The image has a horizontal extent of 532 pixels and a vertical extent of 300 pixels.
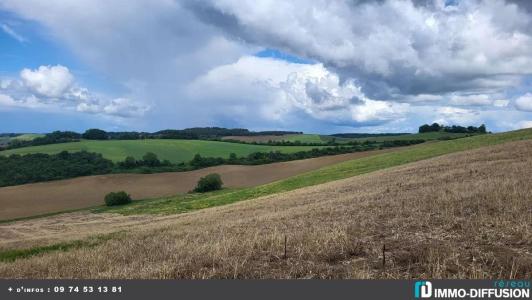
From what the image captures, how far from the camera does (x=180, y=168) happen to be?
121 meters

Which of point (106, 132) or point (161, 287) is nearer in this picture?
point (161, 287)

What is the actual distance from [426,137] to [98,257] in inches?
5699

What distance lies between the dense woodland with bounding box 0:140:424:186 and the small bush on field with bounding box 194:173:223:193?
93.7 feet

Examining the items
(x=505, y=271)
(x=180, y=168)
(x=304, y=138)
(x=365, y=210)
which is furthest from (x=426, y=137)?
(x=505, y=271)

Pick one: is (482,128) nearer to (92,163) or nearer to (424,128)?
(424,128)

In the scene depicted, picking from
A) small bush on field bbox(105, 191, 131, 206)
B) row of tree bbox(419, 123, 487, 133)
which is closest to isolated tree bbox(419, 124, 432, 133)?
row of tree bbox(419, 123, 487, 133)

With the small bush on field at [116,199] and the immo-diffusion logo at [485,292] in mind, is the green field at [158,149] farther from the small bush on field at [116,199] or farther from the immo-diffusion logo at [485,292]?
the immo-diffusion logo at [485,292]

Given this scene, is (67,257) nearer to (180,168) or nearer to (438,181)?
(438,181)

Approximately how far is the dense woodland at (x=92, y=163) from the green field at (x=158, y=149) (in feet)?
23.2

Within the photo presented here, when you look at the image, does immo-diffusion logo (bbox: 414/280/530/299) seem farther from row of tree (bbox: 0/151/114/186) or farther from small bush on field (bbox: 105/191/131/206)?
row of tree (bbox: 0/151/114/186)

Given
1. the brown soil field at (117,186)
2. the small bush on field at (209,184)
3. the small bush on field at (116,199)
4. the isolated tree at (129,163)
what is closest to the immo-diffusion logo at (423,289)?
the brown soil field at (117,186)

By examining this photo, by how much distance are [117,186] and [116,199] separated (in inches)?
520

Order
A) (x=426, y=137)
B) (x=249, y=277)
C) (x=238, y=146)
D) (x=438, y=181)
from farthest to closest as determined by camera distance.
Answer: (x=238, y=146), (x=426, y=137), (x=438, y=181), (x=249, y=277)

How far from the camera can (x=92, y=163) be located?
420 ft
